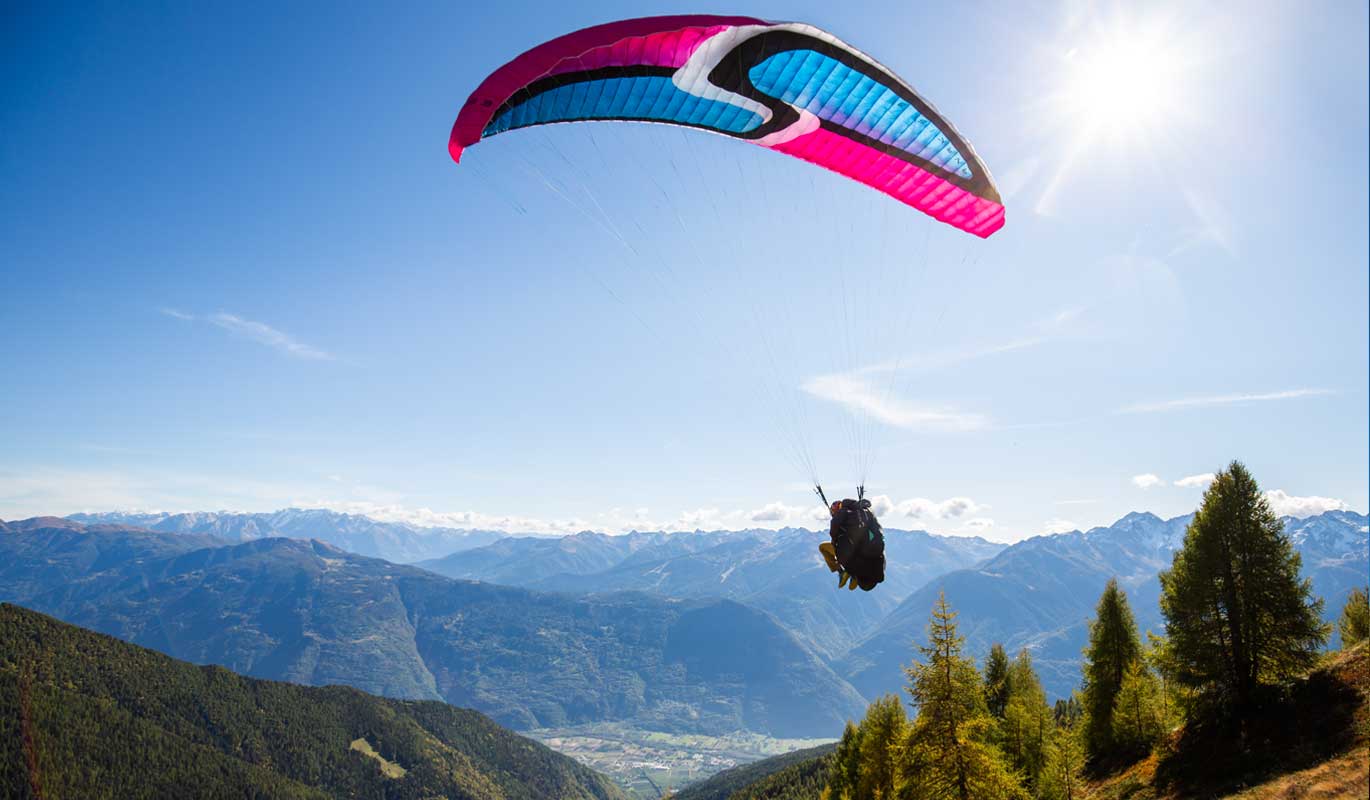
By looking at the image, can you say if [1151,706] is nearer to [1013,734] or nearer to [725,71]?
[1013,734]

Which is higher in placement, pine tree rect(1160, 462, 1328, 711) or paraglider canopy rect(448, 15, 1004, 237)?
paraglider canopy rect(448, 15, 1004, 237)

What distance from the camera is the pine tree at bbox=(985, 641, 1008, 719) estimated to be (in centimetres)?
3240

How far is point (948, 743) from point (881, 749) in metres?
7.56

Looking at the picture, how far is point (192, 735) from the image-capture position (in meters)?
146

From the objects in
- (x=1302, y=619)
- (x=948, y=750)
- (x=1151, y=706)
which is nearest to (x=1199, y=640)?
(x=1302, y=619)

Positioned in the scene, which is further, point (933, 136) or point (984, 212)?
point (984, 212)

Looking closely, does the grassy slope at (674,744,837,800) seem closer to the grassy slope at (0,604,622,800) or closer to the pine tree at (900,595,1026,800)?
the grassy slope at (0,604,622,800)

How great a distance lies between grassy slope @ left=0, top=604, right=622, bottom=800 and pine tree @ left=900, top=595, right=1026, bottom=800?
163 metres

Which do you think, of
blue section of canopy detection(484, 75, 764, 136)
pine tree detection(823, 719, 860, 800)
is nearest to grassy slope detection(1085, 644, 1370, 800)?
pine tree detection(823, 719, 860, 800)

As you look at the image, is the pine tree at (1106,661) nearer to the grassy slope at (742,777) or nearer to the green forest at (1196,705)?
the green forest at (1196,705)

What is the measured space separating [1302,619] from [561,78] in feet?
84.2

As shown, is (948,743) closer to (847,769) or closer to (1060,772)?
(1060,772)

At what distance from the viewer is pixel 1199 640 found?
21000 millimetres

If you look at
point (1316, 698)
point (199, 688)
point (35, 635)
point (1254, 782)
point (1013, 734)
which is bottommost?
point (199, 688)
